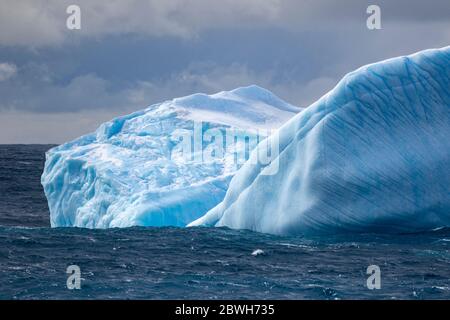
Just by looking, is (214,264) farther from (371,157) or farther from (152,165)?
(152,165)

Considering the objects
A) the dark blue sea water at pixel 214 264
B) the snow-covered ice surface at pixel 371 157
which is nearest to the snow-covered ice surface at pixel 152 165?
the dark blue sea water at pixel 214 264

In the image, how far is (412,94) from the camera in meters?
27.0

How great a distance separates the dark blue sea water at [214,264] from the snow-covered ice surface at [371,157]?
2.17 feet

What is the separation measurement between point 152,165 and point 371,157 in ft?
29.0

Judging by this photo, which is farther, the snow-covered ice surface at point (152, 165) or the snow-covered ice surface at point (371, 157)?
the snow-covered ice surface at point (152, 165)

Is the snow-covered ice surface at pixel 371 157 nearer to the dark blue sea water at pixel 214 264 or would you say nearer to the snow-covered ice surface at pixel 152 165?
the dark blue sea water at pixel 214 264

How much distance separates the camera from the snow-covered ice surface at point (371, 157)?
2631 cm

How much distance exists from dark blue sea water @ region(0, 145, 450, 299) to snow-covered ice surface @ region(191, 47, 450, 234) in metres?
Result: 0.66

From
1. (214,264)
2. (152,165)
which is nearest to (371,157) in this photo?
(214,264)

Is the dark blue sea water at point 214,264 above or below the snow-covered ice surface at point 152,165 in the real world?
below

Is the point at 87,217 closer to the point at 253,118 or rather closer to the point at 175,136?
the point at 175,136

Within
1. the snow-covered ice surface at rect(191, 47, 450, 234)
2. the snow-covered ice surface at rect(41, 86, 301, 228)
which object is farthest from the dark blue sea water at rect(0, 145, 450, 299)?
the snow-covered ice surface at rect(41, 86, 301, 228)

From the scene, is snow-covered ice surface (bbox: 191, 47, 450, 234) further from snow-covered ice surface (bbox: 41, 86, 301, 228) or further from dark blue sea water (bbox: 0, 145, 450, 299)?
snow-covered ice surface (bbox: 41, 86, 301, 228)

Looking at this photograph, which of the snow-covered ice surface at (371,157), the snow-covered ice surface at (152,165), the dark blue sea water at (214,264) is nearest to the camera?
the dark blue sea water at (214,264)
